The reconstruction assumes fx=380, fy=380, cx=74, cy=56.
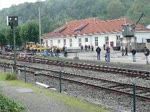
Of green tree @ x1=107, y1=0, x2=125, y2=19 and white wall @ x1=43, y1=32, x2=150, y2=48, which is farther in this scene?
green tree @ x1=107, y1=0, x2=125, y2=19

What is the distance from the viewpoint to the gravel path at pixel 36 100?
12022 millimetres

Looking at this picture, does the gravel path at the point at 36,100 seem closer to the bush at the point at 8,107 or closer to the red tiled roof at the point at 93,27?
the bush at the point at 8,107

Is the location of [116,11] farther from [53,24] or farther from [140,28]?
[140,28]

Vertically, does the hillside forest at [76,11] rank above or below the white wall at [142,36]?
above

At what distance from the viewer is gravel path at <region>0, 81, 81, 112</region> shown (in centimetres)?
1202

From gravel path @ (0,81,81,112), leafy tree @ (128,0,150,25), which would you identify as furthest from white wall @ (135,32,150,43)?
leafy tree @ (128,0,150,25)

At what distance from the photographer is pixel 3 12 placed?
151125 millimetres

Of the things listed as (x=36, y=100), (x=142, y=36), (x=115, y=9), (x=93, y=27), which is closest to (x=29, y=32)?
(x=93, y=27)

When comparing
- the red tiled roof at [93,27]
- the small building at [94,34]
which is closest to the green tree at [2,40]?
the small building at [94,34]

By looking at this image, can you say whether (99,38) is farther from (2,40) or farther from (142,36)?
(2,40)

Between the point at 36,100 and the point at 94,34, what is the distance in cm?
5440

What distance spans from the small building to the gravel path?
4056 cm

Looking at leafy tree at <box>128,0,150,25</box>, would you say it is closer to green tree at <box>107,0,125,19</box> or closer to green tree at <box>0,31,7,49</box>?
green tree at <box>107,0,125,19</box>

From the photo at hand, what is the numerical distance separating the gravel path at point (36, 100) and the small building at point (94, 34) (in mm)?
40558
